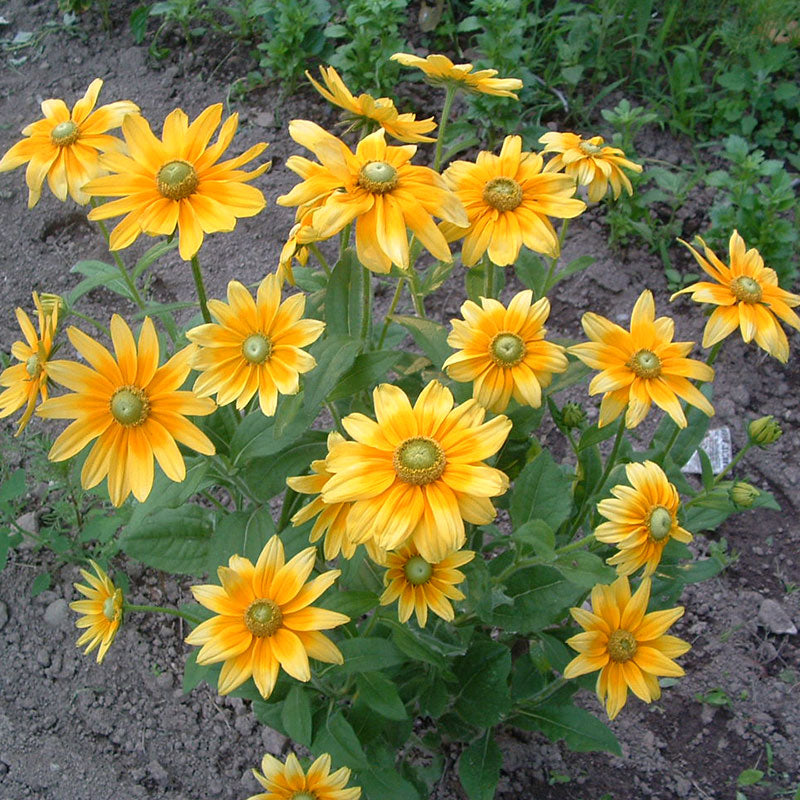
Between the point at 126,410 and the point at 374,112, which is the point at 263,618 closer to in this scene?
the point at 126,410

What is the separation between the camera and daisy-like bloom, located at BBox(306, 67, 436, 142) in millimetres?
1773

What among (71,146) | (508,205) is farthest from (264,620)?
(71,146)

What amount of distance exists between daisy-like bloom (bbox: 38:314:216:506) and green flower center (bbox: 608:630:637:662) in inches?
35.3

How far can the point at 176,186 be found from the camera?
1647 mm

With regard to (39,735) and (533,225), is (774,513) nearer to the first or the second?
(533,225)

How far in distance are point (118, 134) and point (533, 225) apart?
1.11 m

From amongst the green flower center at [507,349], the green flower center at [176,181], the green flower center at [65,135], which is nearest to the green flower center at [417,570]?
the green flower center at [507,349]

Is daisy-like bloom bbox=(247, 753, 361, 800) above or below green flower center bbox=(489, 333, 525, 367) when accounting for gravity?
below

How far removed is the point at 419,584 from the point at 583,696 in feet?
3.83

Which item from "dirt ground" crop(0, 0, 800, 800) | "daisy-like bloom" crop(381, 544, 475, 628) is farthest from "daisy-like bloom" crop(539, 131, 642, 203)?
"dirt ground" crop(0, 0, 800, 800)

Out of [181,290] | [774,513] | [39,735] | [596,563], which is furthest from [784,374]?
[39,735]

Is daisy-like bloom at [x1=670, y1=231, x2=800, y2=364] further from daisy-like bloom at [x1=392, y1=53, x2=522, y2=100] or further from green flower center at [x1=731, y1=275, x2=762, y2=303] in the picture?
daisy-like bloom at [x1=392, y1=53, x2=522, y2=100]

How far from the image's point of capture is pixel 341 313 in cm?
188

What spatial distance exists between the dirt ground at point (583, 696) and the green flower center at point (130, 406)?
133 cm
